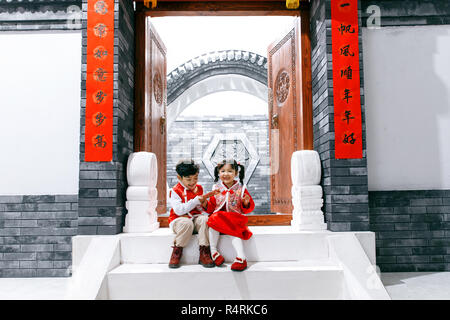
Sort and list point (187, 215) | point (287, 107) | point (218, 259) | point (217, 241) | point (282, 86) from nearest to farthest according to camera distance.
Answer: point (218, 259), point (217, 241), point (187, 215), point (287, 107), point (282, 86)

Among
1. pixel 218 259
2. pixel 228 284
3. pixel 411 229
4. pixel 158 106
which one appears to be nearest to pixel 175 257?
pixel 218 259

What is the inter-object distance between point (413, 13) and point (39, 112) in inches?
150

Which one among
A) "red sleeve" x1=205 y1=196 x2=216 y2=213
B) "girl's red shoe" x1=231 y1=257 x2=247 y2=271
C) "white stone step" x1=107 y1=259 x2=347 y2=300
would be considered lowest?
"white stone step" x1=107 y1=259 x2=347 y2=300

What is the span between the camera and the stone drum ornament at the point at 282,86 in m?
3.71

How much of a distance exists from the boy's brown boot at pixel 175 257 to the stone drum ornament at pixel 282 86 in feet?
6.64

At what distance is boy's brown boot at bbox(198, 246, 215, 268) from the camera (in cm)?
251

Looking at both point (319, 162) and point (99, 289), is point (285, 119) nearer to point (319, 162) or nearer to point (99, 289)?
point (319, 162)

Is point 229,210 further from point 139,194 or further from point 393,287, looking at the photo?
point 393,287

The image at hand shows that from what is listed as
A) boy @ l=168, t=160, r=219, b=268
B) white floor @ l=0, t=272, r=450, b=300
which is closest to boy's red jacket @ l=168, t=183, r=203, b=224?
boy @ l=168, t=160, r=219, b=268

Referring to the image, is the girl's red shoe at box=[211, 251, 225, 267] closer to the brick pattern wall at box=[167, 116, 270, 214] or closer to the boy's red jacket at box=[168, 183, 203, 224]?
the boy's red jacket at box=[168, 183, 203, 224]

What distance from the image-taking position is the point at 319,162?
9.94 ft

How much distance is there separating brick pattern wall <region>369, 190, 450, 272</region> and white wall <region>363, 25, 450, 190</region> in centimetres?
11

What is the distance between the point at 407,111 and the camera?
129 inches

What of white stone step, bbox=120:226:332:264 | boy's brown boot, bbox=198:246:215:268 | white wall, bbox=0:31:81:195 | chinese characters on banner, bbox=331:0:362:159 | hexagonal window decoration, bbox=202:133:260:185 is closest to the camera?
boy's brown boot, bbox=198:246:215:268
